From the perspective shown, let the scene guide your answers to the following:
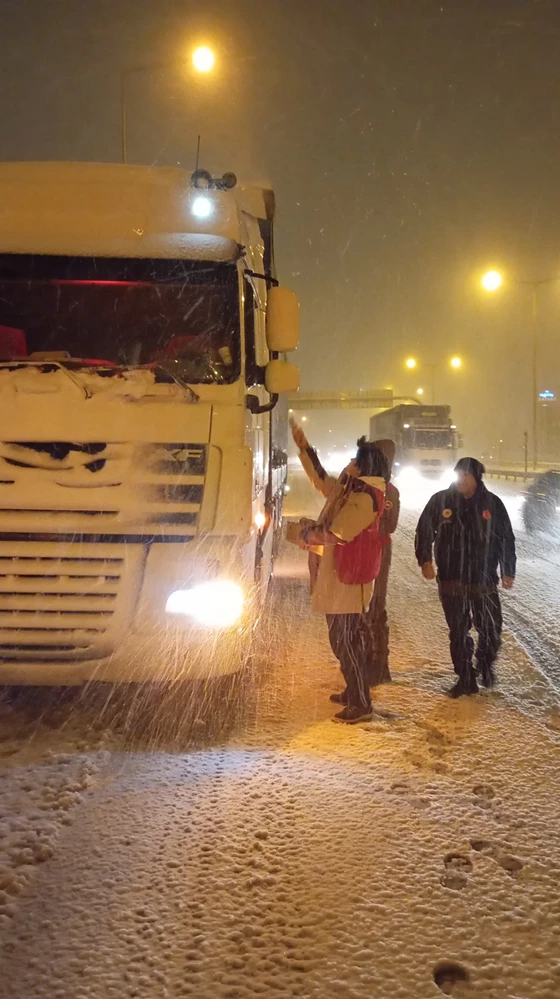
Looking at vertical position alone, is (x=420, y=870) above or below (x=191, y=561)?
below

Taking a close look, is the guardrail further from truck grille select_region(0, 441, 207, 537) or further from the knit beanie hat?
truck grille select_region(0, 441, 207, 537)

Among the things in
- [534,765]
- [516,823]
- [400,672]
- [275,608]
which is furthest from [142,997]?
[275,608]

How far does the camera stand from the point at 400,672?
5.79 metres

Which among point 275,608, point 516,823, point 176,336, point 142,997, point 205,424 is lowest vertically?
point 142,997

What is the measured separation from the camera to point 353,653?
4617 mm

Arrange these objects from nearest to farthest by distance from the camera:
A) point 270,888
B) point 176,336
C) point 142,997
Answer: point 142,997, point 270,888, point 176,336

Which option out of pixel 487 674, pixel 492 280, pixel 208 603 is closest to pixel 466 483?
pixel 487 674

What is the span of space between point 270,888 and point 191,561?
1796 millimetres

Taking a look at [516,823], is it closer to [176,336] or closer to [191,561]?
[191,561]

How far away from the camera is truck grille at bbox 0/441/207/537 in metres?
4.07

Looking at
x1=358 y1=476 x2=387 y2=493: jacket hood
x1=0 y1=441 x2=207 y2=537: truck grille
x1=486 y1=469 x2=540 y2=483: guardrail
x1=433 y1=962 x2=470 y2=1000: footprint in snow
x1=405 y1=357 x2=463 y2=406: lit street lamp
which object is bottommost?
x1=433 y1=962 x2=470 y2=1000: footprint in snow

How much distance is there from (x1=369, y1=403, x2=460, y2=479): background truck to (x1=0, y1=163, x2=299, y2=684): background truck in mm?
27735

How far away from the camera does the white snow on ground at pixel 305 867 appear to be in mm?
2354

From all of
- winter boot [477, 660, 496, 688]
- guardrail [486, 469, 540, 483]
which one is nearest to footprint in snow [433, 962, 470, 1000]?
winter boot [477, 660, 496, 688]
